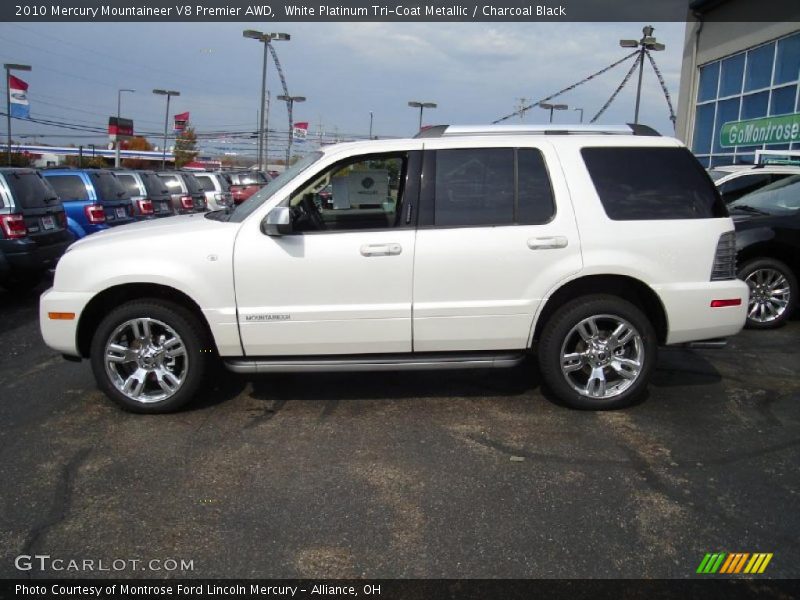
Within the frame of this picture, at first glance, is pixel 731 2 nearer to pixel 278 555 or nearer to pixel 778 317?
pixel 778 317

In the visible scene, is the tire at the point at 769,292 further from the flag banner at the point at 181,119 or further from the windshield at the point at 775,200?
the flag banner at the point at 181,119

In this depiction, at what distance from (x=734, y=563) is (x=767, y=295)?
17.2 feet

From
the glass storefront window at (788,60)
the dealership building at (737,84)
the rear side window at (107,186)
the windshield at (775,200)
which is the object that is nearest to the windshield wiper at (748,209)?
the windshield at (775,200)

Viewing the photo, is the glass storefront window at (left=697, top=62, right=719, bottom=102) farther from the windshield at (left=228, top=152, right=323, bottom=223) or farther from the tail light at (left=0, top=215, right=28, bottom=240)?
the tail light at (left=0, top=215, right=28, bottom=240)

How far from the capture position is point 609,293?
15.7ft

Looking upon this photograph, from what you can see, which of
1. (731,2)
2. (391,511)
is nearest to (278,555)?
(391,511)

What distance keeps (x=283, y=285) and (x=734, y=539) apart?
2.99 m

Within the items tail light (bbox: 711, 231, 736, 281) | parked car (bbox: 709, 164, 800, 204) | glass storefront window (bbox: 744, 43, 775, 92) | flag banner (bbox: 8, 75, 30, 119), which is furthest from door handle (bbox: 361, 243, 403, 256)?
flag banner (bbox: 8, 75, 30, 119)

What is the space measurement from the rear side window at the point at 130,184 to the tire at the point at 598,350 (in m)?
11.6

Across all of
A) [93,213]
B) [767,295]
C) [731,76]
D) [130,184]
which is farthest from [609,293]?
[731,76]

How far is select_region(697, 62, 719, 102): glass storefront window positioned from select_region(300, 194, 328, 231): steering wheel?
19.1m

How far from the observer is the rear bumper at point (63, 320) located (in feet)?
14.9

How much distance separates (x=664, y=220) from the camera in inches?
182

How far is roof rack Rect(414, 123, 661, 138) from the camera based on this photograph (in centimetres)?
481
